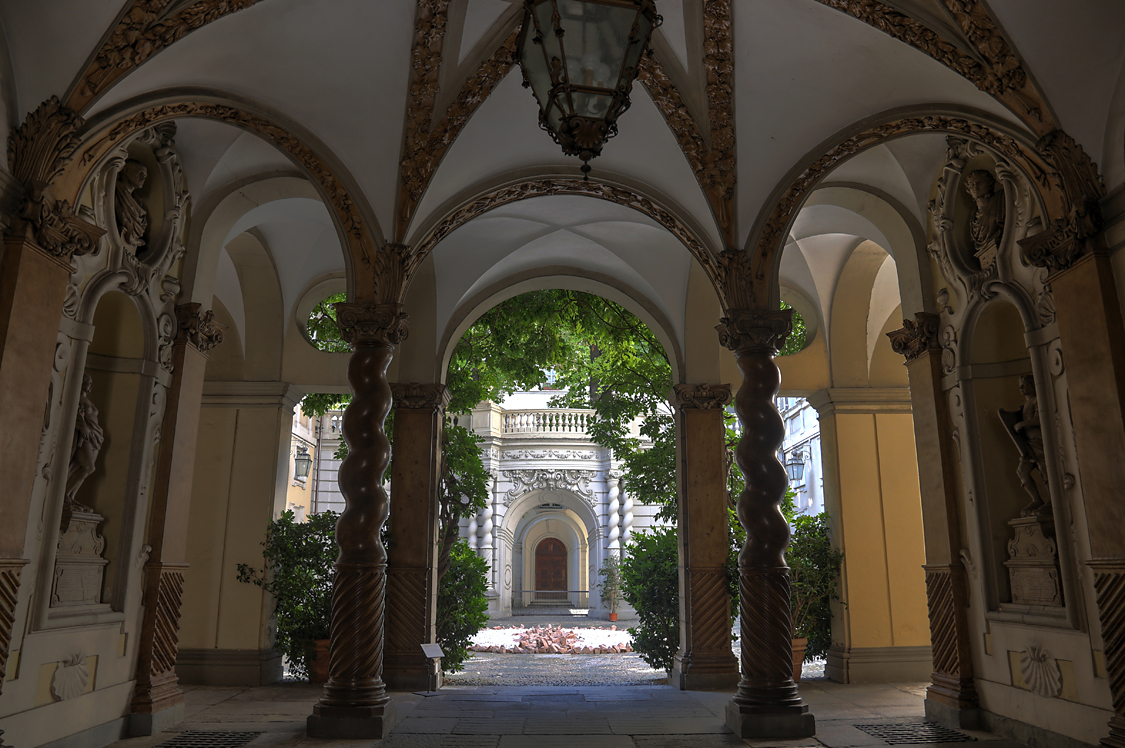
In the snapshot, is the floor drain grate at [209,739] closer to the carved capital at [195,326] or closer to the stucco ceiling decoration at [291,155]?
the carved capital at [195,326]

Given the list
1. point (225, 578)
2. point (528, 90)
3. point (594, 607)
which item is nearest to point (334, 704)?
point (225, 578)

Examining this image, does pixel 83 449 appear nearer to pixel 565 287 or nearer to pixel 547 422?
pixel 565 287

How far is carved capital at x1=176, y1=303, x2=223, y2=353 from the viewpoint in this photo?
6.79 metres

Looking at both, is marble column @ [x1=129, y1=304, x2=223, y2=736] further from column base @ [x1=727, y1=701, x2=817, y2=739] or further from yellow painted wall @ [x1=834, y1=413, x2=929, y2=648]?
yellow painted wall @ [x1=834, y1=413, x2=929, y2=648]

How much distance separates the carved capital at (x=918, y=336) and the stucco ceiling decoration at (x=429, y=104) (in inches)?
163

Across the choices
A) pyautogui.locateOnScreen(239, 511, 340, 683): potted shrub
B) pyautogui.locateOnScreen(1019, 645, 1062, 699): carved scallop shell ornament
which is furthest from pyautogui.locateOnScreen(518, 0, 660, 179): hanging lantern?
pyautogui.locateOnScreen(239, 511, 340, 683): potted shrub

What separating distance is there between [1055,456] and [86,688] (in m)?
6.92

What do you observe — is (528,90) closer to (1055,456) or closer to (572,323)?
(1055,456)

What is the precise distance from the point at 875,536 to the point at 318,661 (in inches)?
263

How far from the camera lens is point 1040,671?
5566mm

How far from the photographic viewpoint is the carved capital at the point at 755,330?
6.75m

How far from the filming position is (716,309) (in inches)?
399

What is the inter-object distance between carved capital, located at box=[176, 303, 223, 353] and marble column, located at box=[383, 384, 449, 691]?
9.54ft

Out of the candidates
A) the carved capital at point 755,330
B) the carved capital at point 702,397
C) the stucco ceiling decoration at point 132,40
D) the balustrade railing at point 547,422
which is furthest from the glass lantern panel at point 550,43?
the balustrade railing at point 547,422
